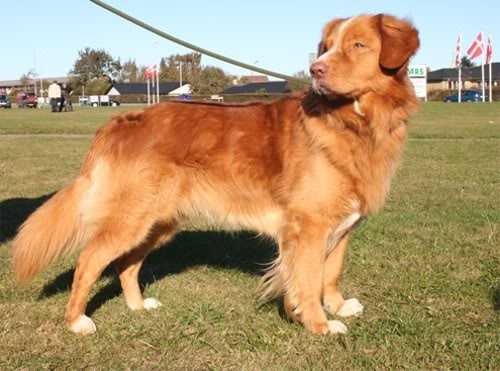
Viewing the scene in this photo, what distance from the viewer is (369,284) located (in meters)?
5.51

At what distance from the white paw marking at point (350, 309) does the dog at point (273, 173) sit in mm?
10

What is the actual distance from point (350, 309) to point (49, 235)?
7.92ft

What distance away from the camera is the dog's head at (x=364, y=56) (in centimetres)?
418

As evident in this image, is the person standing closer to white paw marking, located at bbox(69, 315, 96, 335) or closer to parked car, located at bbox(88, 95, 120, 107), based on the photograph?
parked car, located at bbox(88, 95, 120, 107)

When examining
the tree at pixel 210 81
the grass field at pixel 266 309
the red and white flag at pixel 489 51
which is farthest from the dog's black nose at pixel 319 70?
the tree at pixel 210 81

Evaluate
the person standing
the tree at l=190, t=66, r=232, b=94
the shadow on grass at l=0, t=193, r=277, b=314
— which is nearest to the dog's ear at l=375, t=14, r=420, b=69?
the shadow on grass at l=0, t=193, r=277, b=314

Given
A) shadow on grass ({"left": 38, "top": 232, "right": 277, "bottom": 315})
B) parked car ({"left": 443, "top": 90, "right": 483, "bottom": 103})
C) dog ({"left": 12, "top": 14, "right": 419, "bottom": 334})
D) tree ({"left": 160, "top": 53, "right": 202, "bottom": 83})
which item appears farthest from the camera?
tree ({"left": 160, "top": 53, "right": 202, "bottom": 83})

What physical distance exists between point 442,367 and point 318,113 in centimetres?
191

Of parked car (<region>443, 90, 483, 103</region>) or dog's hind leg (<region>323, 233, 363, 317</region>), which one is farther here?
parked car (<region>443, 90, 483, 103</region>)

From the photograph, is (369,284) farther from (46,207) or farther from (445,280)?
(46,207)

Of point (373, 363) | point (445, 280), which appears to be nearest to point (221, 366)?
point (373, 363)

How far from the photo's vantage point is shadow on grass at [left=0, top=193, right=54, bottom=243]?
24.4 ft

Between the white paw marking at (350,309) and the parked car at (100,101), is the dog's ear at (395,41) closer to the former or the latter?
the white paw marking at (350,309)

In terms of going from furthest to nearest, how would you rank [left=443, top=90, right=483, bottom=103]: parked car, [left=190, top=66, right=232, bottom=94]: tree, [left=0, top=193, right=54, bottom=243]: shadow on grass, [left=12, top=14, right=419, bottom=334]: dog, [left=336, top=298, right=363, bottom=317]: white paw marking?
[left=190, top=66, right=232, bottom=94]: tree
[left=443, top=90, right=483, bottom=103]: parked car
[left=0, top=193, right=54, bottom=243]: shadow on grass
[left=336, top=298, right=363, bottom=317]: white paw marking
[left=12, top=14, right=419, bottom=334]: dog
